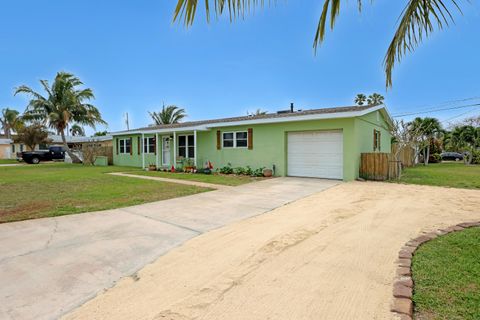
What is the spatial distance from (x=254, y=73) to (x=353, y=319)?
52.8ft

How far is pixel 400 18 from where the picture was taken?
2.71m

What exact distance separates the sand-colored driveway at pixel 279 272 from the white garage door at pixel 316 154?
6.14 m

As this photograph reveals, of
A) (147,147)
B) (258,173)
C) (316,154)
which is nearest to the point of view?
(316,154)

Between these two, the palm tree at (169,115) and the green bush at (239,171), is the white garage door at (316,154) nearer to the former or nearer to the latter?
the green bush at (239,171)

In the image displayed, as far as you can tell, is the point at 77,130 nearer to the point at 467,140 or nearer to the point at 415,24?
the point at 467,140

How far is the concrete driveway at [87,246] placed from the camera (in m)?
2.71

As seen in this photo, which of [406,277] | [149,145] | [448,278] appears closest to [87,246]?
[406,277]

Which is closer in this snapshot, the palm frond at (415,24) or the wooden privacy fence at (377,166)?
the palm frond at (415,24)

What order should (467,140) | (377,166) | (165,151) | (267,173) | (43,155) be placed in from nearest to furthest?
(377,166)
(267,173)
(165,151)
(467,140)
(43,155)

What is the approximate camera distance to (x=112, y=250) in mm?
3904

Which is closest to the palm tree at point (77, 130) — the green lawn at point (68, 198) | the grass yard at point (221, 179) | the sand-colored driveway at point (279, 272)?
the grass yard at point (221, 179)

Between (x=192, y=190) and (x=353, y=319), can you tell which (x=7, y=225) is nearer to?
(x=192, y=190)

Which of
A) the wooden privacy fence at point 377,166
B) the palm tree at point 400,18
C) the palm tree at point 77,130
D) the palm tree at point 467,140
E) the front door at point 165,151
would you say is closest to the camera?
the palm tree at point 400,18

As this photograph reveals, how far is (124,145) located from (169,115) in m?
13.3
